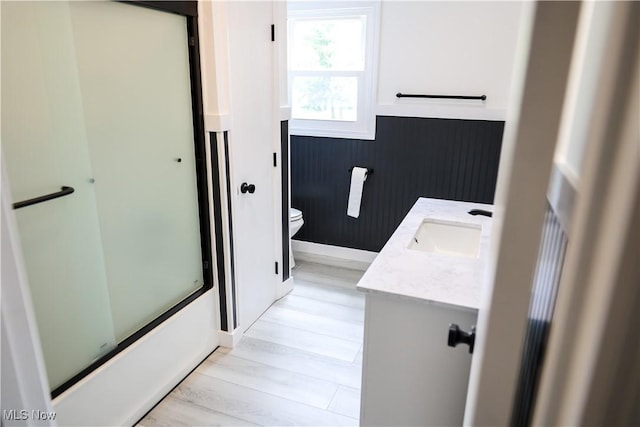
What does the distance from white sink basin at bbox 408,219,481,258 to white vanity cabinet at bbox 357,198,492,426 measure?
0.49 meters

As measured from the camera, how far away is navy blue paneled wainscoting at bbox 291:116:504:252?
3029mm

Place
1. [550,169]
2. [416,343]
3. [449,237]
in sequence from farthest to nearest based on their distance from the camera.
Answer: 1. [449,237]
2. [416,343]
3. [550,169]

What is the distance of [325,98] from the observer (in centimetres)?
341

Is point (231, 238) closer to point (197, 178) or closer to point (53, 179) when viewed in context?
point (197, 178)

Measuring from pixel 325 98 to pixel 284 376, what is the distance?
7.05 feet

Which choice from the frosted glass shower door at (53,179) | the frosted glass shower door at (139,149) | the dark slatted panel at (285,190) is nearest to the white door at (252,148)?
the dark slatted panel at (285,190)

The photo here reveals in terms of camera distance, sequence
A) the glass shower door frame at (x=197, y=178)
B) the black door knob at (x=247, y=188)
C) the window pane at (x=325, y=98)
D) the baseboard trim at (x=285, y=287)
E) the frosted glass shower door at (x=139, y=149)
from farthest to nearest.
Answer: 1. the window pane at (x=325, y=98)
2. the baseboard trim at (x=285, y=287)
3. the black door knob at (x=247, y=188)
4. the glass shower door frame at (x=197, y=178)
5. the frosted glass shower door at (x=139, y=149)

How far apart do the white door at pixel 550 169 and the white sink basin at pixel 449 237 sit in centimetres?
138

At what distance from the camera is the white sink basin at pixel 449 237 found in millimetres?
2029

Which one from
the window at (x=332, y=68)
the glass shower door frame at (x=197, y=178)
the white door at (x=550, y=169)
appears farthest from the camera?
the window at (x=332, y=68)

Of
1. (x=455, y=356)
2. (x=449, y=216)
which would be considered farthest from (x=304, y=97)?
(x=455, y=356)

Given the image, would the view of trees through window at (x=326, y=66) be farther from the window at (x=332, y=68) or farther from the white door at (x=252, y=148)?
the white door at (x=252, y=148)

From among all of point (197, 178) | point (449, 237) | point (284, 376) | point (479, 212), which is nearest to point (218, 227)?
point (197, 178)

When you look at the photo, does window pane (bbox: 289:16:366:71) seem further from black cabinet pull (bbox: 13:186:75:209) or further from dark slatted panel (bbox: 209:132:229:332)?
black cabinet pull (bbox: 13:186:75:209)
